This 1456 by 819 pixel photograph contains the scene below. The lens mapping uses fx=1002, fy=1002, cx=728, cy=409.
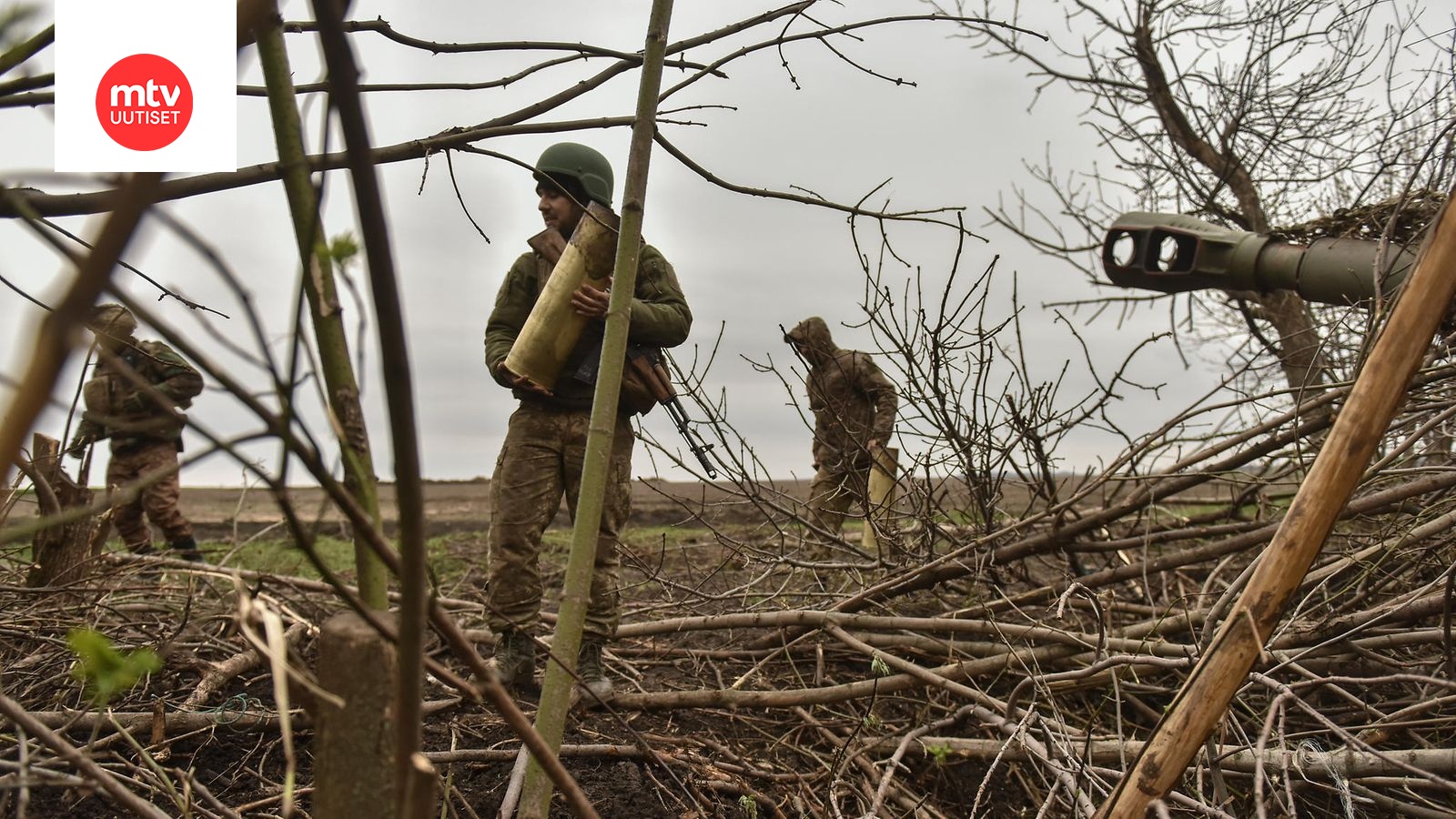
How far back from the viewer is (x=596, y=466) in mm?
1705

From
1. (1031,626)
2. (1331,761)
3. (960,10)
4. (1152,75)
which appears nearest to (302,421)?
(1331,761)

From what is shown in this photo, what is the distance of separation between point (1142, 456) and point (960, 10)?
5.18 m

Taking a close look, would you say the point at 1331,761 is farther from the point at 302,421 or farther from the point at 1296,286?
the point at 302,421

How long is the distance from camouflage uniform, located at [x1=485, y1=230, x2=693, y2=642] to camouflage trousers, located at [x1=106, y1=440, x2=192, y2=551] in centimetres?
344

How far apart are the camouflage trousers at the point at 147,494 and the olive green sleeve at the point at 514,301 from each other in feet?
10.9

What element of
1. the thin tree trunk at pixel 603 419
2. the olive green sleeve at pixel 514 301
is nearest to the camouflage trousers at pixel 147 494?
the olive green sleeve at pixel 514 301

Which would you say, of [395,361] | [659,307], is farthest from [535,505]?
[395,361]

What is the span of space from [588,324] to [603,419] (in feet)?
6.12

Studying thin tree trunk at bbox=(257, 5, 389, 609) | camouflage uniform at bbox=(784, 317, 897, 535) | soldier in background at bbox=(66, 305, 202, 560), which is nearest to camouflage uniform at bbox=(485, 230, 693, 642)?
soldier in background at bbox=(66, 305, 202, 560)

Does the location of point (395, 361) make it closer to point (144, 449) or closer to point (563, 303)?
point (563, 303)

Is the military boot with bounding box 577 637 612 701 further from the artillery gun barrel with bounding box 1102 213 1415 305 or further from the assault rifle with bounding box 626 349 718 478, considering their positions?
the artillery gun barrel with bounding box 1102 213 1415 305

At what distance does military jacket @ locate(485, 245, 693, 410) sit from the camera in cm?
357

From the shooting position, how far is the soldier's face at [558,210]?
3.75 meters

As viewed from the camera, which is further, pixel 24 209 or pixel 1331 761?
pixel 1331 761
